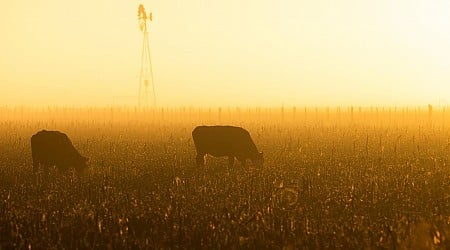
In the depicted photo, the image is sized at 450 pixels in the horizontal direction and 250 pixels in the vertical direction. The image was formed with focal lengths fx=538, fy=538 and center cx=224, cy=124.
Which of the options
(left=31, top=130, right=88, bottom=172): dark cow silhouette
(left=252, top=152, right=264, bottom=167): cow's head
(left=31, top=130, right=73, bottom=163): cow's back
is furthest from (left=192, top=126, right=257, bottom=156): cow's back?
(left=31, top=130, right=73, bottom=163): cow's back

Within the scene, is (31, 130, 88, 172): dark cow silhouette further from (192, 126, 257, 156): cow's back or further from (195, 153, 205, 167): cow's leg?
(192, 126, 257, 156): cow's back

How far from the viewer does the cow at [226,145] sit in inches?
742

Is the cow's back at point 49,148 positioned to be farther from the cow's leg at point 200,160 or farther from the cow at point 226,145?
the cow at point 226,145

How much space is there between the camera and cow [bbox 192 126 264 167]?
61.8ft

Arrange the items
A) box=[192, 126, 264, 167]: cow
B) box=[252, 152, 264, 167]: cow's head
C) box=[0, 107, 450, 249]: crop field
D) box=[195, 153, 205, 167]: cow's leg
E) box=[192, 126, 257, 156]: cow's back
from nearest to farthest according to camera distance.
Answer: box=[0, 107, 450, 249]: crop field, box=[195, 153, 205, 167]: cow's leg, box=[252, 152, 264, 167]: cow's head, box=[192, 126, 264, 167]: cow, box=[192, 126, 257, 156]: cow's back

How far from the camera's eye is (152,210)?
386 inches

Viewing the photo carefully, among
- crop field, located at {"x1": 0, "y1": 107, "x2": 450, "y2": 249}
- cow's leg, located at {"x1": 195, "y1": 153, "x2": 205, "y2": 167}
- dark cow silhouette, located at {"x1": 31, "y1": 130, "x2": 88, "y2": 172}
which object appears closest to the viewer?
crop field, located at {"x1": 0, "y1": 107, "x2": 450, "y2": 249}

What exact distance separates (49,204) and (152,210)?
222cm

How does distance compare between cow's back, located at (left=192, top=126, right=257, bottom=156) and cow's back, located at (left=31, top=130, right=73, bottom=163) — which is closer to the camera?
cow's back, located at (left=31, top=130, right=73, bottom=163)

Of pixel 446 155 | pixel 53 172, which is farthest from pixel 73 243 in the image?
pixel 446 155

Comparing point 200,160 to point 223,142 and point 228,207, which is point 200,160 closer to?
point 223,142

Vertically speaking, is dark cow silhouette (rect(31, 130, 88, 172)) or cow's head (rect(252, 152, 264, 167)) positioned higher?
dark cow silhouette (rect(31, 130, 88, 172))

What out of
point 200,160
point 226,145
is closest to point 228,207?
point 200,160

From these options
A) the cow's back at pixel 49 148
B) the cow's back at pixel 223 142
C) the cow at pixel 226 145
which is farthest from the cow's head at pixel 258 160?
the cow's back at pixel 49 148
